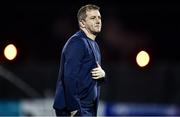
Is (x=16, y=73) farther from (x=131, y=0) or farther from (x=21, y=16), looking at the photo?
(x=131, y=0)

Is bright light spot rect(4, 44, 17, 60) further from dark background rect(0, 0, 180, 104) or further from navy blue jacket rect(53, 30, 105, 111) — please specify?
navy blue jacket rect(53, 30, 105, 111)

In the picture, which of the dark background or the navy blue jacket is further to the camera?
the dark background

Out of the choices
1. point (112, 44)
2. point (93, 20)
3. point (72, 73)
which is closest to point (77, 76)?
point (72, 73)

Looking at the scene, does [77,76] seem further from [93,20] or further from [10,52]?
[10,52]

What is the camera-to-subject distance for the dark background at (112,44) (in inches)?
431

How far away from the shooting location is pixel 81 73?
6.93 meters

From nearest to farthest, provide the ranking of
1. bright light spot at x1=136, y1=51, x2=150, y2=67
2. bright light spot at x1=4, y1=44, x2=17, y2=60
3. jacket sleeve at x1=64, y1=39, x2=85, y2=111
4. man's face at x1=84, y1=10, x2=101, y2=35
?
1. jacket sleeve at x1=64, y1=39, x2=85, y2=111
2. man's face at x1=84, y1=10, x2=101, y2=35
3. bright light spot at x1=136, y1=51, x2=150, y2=67
4. bright light spot at x1=4, y1=44, x2=17, y2=60

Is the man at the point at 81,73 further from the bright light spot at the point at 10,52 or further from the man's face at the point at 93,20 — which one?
the bright light spot at the point at 10,52

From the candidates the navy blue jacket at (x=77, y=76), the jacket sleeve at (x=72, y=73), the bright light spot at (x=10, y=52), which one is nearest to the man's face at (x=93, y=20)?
the navy blue jacket at (x=77, y=76)

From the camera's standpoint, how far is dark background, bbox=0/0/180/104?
35.9ft

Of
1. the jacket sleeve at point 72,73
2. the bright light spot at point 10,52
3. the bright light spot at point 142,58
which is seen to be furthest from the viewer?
the bright light spot at point 10,52

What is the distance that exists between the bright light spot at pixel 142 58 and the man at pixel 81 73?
372 centimetres

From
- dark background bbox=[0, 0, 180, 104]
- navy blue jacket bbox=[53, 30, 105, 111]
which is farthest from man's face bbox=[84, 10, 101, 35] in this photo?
dark background bbox=[0, 0, 180, 104]

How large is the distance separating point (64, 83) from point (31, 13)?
191 inches
